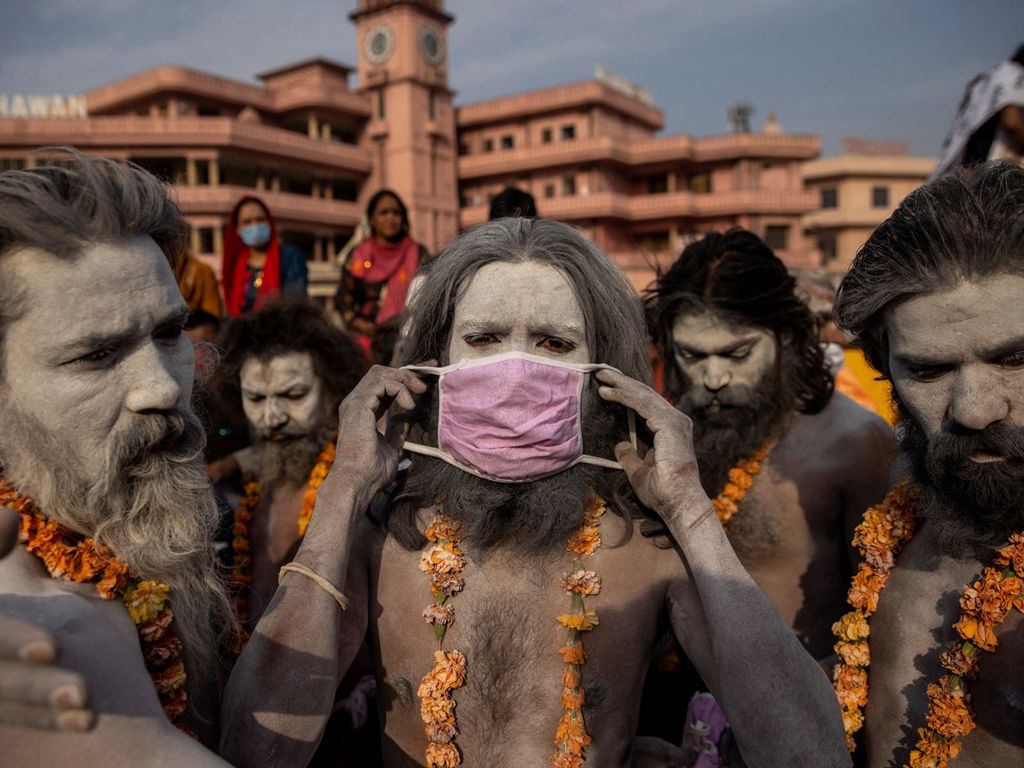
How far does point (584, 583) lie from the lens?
2395mm

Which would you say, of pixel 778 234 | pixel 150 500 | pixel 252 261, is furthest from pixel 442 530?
pixel 778 234

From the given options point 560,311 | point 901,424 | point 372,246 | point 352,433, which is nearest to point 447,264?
point 560,311

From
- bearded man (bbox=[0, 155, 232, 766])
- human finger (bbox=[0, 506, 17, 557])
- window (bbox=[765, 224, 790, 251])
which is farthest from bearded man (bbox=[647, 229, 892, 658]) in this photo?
window (bbox=[765, 224, 790, 251])

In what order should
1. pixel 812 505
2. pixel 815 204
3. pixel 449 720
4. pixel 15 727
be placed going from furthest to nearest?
pixel 815 204 < pixel 812 505 < pixel 449 720 < pixel 15 727

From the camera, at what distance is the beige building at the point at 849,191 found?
1709 inches

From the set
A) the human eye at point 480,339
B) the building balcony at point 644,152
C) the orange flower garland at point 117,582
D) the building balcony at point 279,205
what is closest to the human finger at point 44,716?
the orange flower garland at point 117,582

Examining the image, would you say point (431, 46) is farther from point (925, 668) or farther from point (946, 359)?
point (925, 668)

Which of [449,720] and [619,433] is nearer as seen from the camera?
[449,720]

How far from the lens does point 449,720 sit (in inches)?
88.8

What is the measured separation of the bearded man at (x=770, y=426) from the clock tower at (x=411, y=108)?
3013cm

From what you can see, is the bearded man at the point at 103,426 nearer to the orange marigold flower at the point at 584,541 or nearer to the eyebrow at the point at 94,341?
the eyebrow at the point at 94,341

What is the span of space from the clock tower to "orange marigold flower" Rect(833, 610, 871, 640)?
3183 cm

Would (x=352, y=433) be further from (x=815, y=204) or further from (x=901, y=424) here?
(x=815, y=204)

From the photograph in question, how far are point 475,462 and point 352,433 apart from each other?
0.41 m
